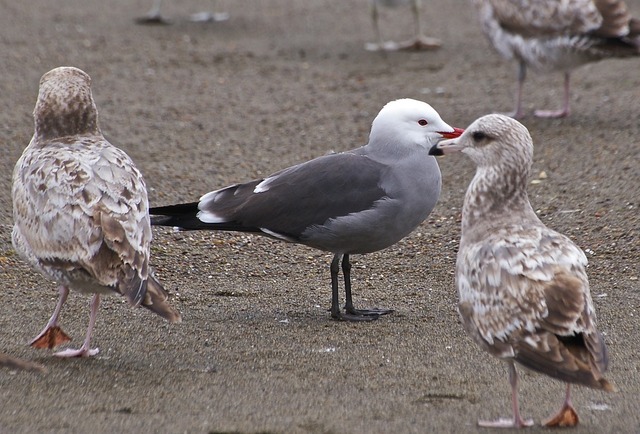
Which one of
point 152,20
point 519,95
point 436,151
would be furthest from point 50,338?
point 152,20

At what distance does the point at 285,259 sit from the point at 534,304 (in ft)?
11.1

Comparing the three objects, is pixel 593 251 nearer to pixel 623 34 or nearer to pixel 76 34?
pixel 623 34

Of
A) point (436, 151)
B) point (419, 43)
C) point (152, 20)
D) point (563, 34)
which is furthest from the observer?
point (152, 20)

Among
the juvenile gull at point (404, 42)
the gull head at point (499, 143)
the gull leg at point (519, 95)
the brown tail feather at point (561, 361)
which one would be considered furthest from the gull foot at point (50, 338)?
the juvenile gull at point (404, 42)

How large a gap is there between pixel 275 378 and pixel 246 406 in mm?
428

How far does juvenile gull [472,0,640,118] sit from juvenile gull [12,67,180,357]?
19.7 ft

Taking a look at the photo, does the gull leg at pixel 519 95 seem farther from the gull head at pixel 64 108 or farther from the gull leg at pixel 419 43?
the gull head at pixel 64 108

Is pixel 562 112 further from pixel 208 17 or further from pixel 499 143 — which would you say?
pixel 208 17

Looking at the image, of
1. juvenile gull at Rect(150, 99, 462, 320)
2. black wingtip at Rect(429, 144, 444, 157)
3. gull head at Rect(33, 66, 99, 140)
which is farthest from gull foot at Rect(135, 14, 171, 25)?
black wingtip at Rect(429, 144, 444, 157)

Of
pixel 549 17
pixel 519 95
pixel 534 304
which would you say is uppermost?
pixel 534 304

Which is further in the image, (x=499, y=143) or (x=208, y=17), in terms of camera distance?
(x=208, y=17)

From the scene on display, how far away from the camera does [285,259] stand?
7691 mm

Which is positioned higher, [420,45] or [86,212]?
[86,212]

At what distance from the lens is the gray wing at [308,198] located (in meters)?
6.47
